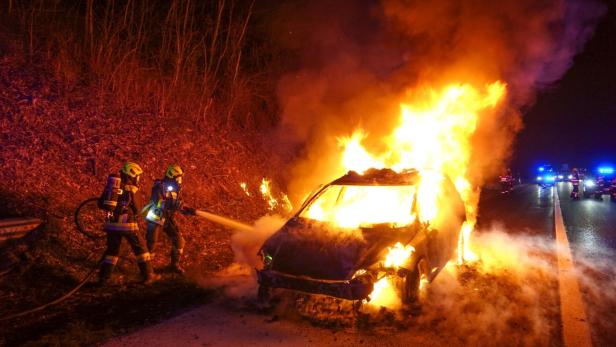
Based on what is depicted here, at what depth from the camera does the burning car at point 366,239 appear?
15.3ft

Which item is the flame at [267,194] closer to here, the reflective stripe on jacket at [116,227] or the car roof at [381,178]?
the car roof at [381,178]

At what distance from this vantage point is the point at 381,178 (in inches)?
251

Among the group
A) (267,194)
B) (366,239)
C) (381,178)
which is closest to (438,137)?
(381,178)

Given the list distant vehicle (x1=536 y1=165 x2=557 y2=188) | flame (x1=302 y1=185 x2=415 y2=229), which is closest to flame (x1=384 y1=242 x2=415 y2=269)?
flame (x1=302 y1=185 x2=415 y2=229)

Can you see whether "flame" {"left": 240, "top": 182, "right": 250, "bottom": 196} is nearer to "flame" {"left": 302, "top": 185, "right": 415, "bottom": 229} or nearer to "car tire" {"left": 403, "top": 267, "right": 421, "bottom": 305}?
"flame" {"left": 302, "top": 185, "right": 415, "bottom": 229}

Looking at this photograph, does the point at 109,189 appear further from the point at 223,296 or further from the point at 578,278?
the point at 578,278

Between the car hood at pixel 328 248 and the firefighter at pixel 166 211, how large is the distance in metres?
2.17

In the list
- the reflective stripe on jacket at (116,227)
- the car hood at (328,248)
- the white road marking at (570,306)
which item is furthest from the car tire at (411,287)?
the reflective stripe on jacket at (116,227)

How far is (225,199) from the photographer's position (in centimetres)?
1043

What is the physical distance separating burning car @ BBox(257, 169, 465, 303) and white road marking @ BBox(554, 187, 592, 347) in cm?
159

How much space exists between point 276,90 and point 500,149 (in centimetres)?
752

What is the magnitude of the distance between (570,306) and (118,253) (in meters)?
6.09

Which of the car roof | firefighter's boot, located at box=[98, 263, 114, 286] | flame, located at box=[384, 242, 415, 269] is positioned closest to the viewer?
flame, located at box=[384, 242, 415, 269]

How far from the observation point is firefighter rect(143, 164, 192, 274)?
6574 millimetres
